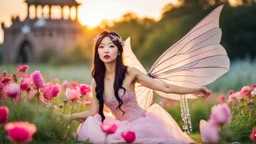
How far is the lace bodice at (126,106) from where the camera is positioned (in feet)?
25.8

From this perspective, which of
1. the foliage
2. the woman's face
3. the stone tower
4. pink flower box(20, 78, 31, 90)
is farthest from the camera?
the stone tower

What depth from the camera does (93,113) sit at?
796 cm

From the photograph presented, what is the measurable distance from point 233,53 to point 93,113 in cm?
3252

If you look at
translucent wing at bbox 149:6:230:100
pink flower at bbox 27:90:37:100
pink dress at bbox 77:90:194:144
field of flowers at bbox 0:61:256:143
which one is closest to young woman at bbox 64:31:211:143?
pink dress at bbox 77:90:194:144

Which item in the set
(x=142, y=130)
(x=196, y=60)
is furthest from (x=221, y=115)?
(x=196, y=60)

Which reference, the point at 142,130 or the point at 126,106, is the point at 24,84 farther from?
the point at 142,130

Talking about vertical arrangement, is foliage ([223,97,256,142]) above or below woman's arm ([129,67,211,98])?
below

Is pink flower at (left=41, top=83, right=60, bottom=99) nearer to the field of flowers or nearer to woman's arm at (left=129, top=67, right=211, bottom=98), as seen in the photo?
the field of flowers

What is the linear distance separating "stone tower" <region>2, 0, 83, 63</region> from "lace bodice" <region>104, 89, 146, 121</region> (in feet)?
156

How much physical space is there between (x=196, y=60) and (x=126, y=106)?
1.26 m

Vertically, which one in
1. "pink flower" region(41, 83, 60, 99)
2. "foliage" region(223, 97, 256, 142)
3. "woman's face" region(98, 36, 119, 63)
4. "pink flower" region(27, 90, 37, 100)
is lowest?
"foliage" region(223, 97, 256, 142)

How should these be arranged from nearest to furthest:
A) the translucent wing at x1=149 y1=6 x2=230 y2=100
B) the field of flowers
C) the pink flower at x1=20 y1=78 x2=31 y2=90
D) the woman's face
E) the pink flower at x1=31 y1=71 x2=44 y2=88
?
the field of flowers → the pink flower at x1=31 y1=71 x2=44 y2=88 → the pink flower at x1=20 y1=78 x2=31 y2=90 → the woman's face → the translucent wing at x1=149 y1=6 x2=230 y2=100

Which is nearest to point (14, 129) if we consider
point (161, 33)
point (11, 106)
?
point (11, 106)

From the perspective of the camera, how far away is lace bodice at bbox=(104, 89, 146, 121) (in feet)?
25.8
